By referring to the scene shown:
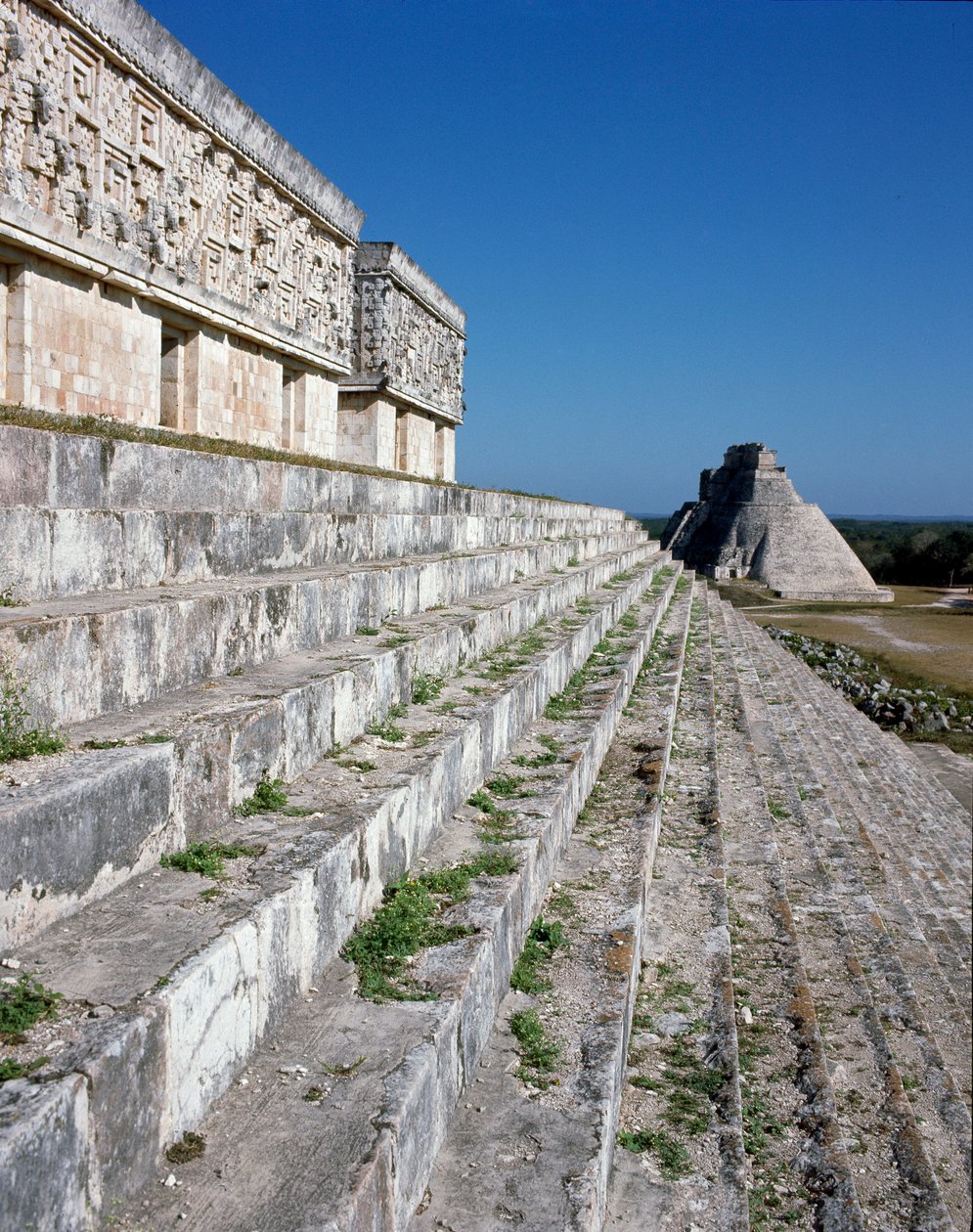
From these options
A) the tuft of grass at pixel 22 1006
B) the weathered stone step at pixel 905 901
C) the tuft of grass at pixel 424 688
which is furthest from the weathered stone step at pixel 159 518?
the weathered stone step at pixel 905 901

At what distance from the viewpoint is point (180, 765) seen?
2410 millimetres

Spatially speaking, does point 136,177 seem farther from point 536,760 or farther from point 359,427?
point 359,427

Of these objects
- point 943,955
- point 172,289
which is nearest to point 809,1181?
point 943,955

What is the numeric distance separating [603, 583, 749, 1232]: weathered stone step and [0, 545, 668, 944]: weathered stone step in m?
1.36

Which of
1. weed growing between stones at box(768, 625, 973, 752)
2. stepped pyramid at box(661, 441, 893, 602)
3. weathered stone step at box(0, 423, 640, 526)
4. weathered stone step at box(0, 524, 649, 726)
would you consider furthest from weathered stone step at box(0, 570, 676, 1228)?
stepped pyramid at box(661, 441, 893, 602)

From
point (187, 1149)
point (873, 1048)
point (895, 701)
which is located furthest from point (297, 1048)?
point (895, 701)

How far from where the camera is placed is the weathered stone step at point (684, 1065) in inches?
87.6

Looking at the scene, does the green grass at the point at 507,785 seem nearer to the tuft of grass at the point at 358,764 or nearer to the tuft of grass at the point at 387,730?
the tuft of grass at the point at 387,730

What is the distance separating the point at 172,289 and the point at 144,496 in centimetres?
457

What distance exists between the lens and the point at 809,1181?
2.64 metres

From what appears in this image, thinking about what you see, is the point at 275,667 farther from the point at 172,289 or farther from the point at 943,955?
the point at 172,289

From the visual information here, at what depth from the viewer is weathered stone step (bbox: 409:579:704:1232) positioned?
1.97 meters

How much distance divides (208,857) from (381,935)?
20.4 inches

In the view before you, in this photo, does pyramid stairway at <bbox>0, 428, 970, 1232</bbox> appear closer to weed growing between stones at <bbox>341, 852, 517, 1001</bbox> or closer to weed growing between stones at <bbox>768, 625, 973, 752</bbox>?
weed growing between stones at <bbox>341, 852, 517, 1001</bbox>
